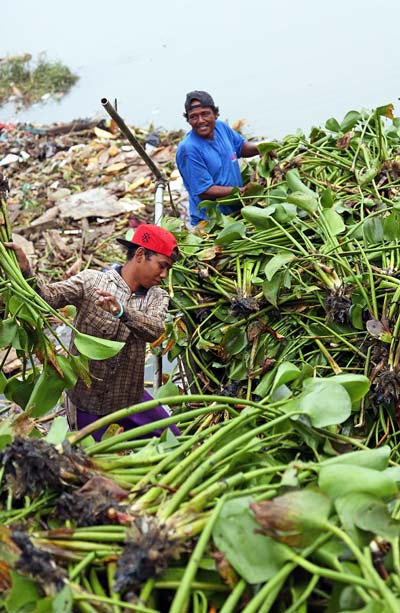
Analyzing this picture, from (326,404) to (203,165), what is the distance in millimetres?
1960

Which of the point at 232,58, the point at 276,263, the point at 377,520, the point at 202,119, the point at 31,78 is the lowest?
the point at 377,520

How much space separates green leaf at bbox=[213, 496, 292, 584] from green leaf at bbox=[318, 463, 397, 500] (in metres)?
0.11

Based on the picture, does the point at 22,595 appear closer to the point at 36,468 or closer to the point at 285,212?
the point at 36,468

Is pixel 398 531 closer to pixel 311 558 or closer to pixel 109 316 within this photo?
pixel 311 558

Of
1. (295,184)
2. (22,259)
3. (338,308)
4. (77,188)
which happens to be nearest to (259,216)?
(295,184)

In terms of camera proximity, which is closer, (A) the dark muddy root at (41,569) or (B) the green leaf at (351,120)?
(A) the dark muddy root at (41,569)

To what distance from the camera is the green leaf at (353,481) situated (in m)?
0.90

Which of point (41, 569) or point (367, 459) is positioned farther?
point (367, 459)

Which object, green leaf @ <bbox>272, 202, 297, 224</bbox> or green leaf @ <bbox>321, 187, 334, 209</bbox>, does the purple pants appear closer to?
green leaf @ <bbox>272, 202, 297, 224</bbox>

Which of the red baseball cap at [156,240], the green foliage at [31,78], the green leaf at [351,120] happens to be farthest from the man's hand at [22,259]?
the green foliage at [31,78]

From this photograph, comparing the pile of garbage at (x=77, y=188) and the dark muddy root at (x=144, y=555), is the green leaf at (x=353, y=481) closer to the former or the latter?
the dark muddy root at (x=144, y=555)

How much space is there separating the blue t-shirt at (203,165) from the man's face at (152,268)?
2.67 feet

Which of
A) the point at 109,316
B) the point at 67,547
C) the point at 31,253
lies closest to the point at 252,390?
the point at 109,316

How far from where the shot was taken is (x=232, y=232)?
6.70 ft
